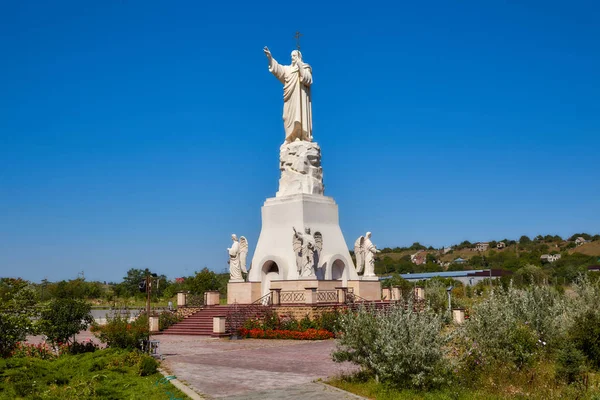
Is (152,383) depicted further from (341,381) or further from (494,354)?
(494,354)

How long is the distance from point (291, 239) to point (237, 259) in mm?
2976

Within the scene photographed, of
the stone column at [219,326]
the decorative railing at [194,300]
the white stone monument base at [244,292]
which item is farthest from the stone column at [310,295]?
the decorative railing at [194,300]

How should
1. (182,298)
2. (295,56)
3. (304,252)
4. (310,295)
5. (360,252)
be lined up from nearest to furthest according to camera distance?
(310,295) < (304,252) < (182,298) < (360,252) < (295,56)

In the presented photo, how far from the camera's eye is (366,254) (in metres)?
29.8

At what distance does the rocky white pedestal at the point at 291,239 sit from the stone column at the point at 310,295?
10.7ft

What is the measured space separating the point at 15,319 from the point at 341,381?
26.5ft

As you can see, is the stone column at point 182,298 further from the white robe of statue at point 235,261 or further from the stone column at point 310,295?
the stone column at point 310,295

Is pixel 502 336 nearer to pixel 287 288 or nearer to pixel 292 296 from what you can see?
pixel 292 296

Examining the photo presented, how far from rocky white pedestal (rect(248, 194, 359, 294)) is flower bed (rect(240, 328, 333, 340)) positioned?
205 inches

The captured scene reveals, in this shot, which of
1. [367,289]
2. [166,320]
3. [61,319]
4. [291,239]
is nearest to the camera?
[61,319]

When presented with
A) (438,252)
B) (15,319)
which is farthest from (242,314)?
(438,252)

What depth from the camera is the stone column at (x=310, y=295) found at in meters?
23.5

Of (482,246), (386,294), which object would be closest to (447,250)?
(482,246)

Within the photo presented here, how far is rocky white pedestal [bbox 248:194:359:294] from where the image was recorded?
91.2ft
